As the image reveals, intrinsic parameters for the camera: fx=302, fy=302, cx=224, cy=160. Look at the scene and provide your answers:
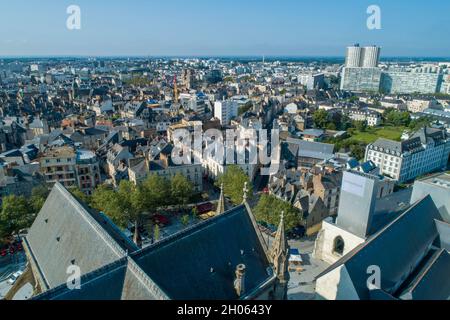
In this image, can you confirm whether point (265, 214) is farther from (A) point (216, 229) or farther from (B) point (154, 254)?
(B) point (154, 254)

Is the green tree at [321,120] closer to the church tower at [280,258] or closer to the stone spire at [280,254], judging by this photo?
the church tower at [280,258]

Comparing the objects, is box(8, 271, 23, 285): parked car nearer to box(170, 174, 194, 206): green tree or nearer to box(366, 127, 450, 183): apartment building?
box(170, 174, 194, 206): green tree

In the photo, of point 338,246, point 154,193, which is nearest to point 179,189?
point 154,193

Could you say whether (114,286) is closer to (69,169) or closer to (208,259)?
(208,259)

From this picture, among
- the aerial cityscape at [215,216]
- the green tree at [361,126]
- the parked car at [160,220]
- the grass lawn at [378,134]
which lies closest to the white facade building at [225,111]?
the aerial cityscape at [215,216]

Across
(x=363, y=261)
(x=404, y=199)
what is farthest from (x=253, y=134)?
(x=363, y=261)
